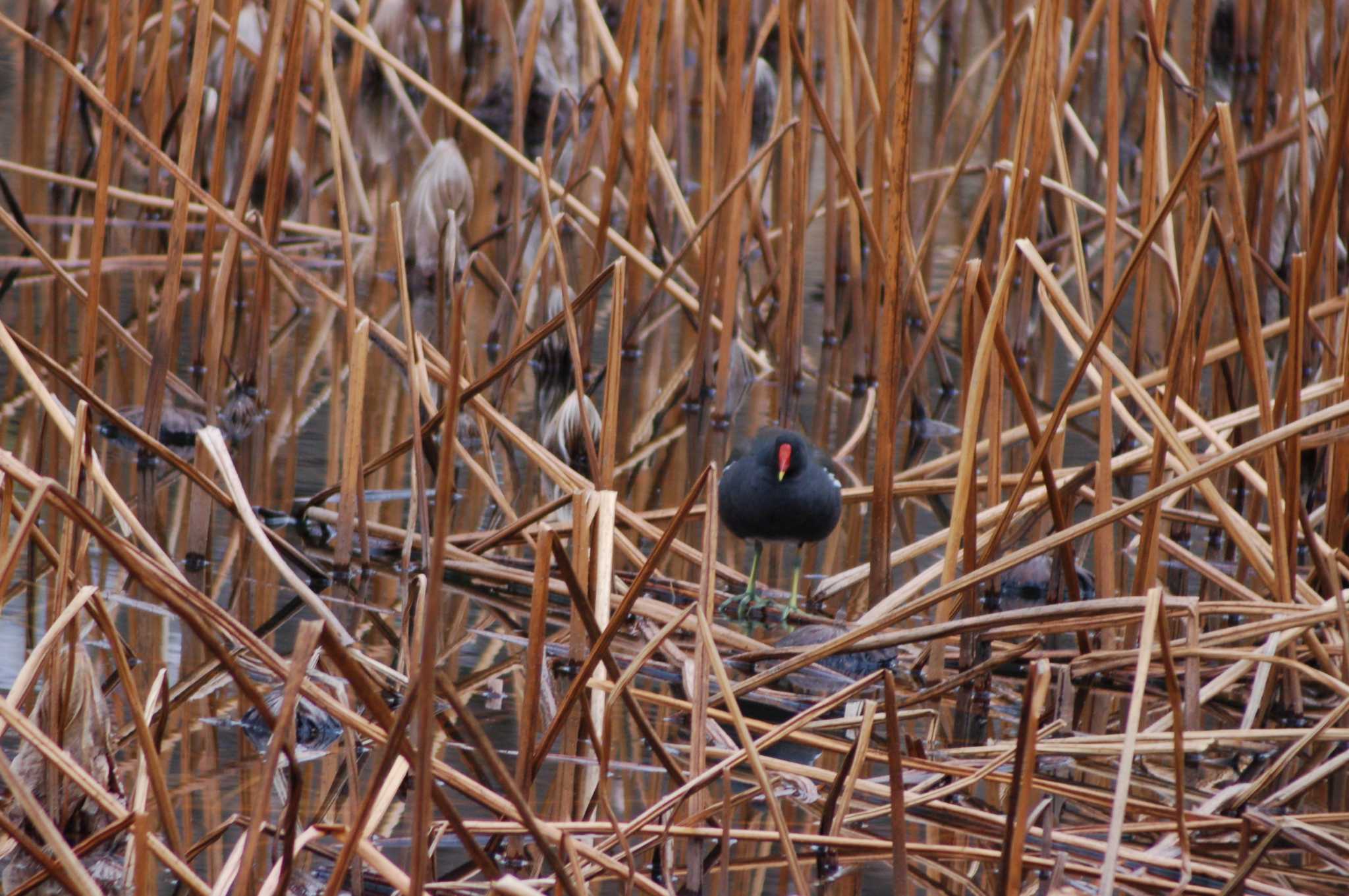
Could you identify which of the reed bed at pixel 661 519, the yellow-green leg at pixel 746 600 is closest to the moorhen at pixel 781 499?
the yellow-green leg at pixel 746 600

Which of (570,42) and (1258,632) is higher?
(570,42)

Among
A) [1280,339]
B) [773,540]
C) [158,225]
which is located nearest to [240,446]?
[773,540]

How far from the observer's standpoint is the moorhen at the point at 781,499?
3025mm

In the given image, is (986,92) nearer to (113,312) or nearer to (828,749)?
(113,312)

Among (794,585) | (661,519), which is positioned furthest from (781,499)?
(661,519)

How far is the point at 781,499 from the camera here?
302 centimetres

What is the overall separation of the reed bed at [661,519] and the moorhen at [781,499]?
0.10 metres

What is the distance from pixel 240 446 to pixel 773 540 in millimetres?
1255

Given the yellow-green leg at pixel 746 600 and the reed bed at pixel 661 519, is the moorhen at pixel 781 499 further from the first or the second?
the reed bed at pixel 661 519

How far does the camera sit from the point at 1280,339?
5.25m

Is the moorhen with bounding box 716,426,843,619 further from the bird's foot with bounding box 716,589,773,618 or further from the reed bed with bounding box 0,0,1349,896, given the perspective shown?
the reed bed with bounding box 0,0,1349,896

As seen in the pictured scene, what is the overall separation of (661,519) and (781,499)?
1.14ft

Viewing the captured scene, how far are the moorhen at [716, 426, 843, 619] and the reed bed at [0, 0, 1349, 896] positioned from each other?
0.34 feet

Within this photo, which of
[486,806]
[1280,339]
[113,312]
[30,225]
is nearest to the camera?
[486,806]
